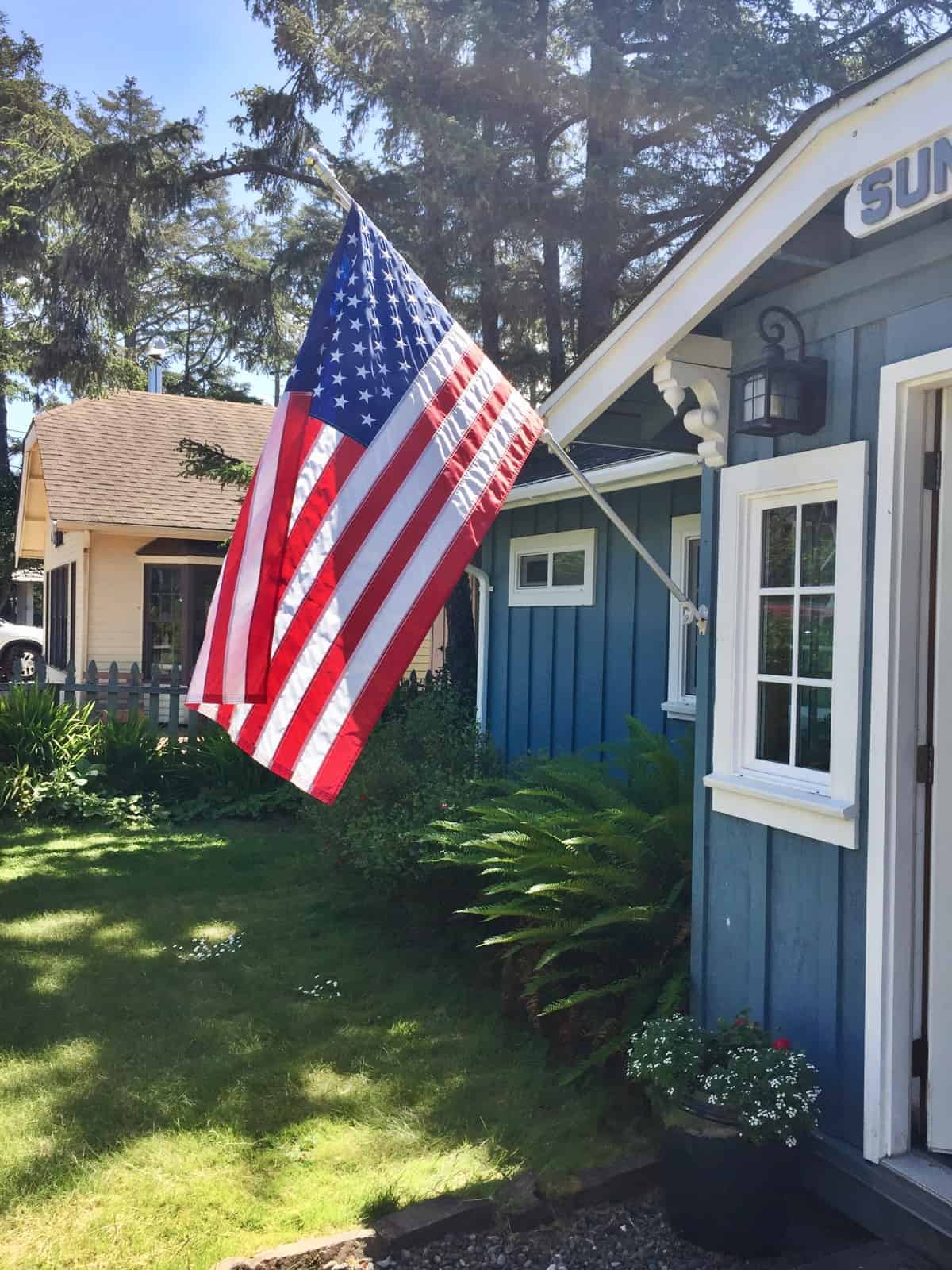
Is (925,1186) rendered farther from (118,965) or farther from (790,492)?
(118,965)

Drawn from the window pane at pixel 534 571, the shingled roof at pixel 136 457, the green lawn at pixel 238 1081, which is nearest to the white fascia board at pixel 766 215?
the green lawn at pixel 238 1081

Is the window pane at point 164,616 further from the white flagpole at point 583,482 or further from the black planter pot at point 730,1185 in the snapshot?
the black planter pot at point 730,1185

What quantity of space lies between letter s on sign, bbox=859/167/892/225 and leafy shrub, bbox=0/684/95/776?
8201 mm

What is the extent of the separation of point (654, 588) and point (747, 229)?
3.32 meters

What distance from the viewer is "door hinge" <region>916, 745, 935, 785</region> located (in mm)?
3283

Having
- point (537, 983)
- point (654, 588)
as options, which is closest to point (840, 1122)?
point (537, 983)

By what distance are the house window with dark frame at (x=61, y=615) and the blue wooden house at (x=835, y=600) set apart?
14.3m

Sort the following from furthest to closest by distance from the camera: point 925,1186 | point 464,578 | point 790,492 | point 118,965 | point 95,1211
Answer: point 464,578
point 118,965
point 790,492
point 95,1211
point 925,1186

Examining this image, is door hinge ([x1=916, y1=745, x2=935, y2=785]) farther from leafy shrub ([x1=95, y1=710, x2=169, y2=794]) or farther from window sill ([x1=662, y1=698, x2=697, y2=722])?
leafy shrub ([x1=95, y1=710, x2=169, y2=794])

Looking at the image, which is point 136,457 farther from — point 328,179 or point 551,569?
point 328,179

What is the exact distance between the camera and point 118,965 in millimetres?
5668

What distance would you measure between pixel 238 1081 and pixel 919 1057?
2.64 m

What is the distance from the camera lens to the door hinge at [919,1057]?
3.28 meters

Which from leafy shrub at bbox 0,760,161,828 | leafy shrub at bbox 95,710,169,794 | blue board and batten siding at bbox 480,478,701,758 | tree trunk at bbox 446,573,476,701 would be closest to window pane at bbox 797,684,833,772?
blue board and batten siding at bbox 480,478,701,758
